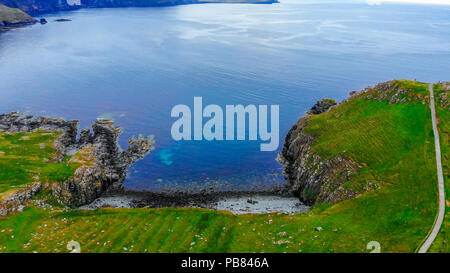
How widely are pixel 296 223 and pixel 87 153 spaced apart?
2423 inches

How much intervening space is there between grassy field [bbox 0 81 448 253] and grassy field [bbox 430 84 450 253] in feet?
5.63

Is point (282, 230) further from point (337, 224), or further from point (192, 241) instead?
point (192, 241)

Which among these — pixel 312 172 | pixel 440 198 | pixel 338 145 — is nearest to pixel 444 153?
pixel 440 198

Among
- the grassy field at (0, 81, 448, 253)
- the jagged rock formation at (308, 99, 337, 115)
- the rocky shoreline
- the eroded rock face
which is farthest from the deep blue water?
the grassy field at (0, 81, 448, 253)

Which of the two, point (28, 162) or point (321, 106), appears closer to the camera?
point (28, 162)

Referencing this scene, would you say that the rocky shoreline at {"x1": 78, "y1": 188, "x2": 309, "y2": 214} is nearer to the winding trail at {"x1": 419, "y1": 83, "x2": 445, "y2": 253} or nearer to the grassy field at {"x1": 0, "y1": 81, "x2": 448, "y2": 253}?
the grassy field at {"x1": 0, "y1": 81, "x2": 448, "y2": 253}

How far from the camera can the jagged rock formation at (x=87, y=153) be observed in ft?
238

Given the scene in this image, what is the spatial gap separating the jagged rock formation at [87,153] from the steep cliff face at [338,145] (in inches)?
1811

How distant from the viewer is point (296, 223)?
54.5 metres

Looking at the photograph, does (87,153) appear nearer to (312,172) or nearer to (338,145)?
(312,172)

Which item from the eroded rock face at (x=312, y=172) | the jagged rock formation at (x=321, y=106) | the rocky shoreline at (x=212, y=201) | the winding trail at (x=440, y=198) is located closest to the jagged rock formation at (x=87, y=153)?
the rocky shoreline at (x=212, y=201)

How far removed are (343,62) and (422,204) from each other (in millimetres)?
146927

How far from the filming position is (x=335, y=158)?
73.1 metres

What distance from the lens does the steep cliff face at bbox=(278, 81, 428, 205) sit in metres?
67.8
